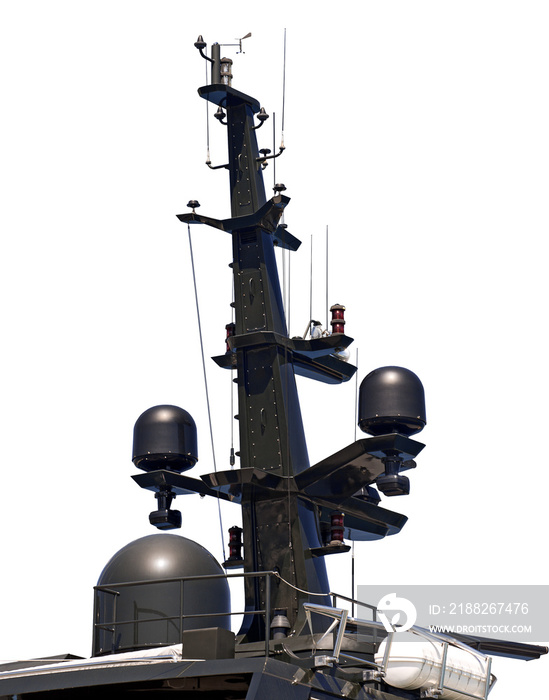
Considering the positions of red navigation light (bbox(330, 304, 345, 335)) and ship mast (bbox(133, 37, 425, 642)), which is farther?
red navigation light (bbox(330, 304, 345, 335))

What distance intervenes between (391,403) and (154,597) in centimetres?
512

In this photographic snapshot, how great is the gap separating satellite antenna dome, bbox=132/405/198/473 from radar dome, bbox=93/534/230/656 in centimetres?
341

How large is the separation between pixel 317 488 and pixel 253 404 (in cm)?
205

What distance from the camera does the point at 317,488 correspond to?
25.5 meters

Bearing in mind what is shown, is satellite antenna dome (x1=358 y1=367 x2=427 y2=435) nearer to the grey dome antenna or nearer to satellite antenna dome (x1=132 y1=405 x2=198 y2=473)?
the grey dome antenna

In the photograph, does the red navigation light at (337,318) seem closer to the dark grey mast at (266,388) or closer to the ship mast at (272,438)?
the ship mast at (272,438)

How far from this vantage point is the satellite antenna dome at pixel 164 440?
26.6m

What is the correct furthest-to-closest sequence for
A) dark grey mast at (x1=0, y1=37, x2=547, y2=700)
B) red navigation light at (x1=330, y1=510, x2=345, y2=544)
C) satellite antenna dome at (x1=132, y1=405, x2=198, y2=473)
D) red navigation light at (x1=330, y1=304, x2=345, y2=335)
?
1. satellite antenna dome at (x1=132, y1=405, x2=198, y2=473)
2. red navigation light at (x1=330, y1=304, x2=345, y2=335)
3. red navigation light at (x1=330, y1=510, x2=345, y2=544)
4. dark grey mast at (x1=0, y1=37, x2=547, y2=700)

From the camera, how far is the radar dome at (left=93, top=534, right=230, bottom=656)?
2233 centimetres

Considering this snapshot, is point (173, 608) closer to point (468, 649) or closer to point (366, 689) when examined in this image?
point (366, 689)

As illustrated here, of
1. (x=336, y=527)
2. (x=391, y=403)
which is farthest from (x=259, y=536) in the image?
(x=391, y=403)

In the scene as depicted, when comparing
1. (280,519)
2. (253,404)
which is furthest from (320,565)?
(253,404)

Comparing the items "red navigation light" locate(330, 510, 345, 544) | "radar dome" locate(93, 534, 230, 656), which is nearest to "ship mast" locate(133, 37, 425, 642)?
"red navigation light" locate(330, 510, 345, 544)

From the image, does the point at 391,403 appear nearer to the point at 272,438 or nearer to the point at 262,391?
the point at 272,438
